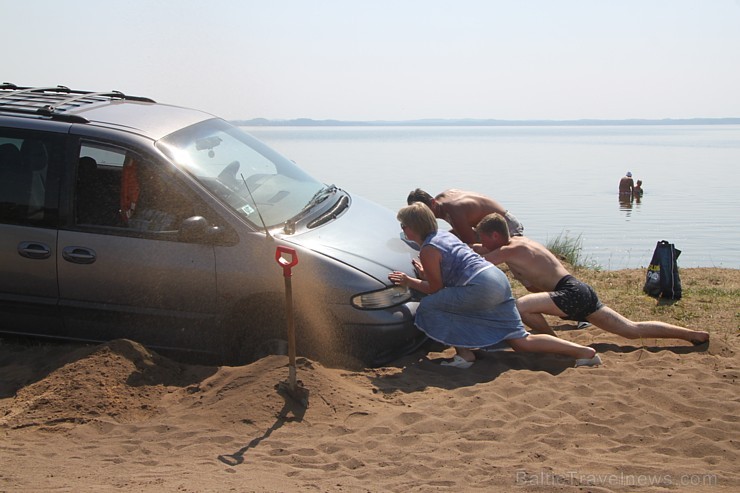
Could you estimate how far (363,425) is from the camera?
526 centimetres

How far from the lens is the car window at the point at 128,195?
A: 6.13 meters

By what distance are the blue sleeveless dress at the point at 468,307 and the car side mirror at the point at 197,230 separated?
168 cm

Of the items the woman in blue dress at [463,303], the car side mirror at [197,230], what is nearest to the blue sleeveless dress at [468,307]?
the woman in blue dress at [463,303]

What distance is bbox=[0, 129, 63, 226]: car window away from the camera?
20.4 feet

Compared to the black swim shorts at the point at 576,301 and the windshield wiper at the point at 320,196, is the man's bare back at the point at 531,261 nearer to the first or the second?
the black swim shorts at the point at 576,301

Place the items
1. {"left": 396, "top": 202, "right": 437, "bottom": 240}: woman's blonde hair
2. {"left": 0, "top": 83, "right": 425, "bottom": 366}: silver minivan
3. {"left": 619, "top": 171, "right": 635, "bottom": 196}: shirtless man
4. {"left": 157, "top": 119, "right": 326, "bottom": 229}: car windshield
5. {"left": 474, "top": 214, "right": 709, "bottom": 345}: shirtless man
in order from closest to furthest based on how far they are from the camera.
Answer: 1. {"left": 0, "top": 83, "right": 425, "bottom": 366}: silver minivan
2. {"left": 157, "top": 119, "right": 326, "bottom": 229}: car windshield
3. {"left": 396, "top": 202, "right": 437, "bottom": 240}: woman's blonde hair
4. {"left": 474, "top": 214, "right": 709, "bottom": 345}: shirtless man
5. {"left": 619, "top": 171, "right": 635, "bottom": 196}: shirtless man

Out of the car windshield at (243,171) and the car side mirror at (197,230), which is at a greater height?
the car windshield at (243,171)

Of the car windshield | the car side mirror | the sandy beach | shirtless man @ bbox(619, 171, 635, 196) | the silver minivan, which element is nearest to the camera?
the sandy beach

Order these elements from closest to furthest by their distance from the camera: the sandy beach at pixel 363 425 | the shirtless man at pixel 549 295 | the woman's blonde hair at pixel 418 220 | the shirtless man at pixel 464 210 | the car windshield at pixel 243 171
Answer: the sandy beach at pixel 363 425
the car windshield at pixel 243 171
the woman's blonde hair at pixel 418 220
the shirtless man at pixel 549 295
the shirtless man at pixel 464 210

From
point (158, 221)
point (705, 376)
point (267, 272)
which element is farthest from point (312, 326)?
point (705, 376)

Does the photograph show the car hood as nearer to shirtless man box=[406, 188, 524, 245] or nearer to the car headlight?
the car headlight

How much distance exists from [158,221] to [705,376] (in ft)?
13.7

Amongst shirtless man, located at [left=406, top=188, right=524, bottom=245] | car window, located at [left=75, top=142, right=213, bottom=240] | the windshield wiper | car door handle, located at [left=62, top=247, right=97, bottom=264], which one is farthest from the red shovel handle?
shirtless man, located at [left=406, top=188, right=524, bottom=245]

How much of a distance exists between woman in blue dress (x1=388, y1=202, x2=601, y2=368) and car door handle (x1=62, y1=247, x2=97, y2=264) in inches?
91.6
